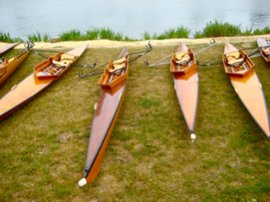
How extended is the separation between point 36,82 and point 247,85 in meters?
4.66

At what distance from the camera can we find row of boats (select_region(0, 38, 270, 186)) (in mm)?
4680

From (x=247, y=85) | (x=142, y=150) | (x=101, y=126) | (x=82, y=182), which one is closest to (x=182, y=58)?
(x=247, y=85)

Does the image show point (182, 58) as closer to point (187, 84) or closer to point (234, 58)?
point (234, 58)

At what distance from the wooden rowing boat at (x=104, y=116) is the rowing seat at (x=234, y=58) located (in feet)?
8.50

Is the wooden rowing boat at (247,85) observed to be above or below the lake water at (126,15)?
above

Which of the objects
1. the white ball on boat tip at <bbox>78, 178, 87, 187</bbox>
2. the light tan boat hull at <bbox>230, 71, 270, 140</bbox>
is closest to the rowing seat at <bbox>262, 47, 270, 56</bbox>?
the light tan boat hull at <bbox>230, 71, 270, 140</bbox>

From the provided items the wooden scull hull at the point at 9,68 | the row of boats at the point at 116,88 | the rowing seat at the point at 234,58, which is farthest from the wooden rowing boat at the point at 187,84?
the wooden scull hull at the point at 9,68

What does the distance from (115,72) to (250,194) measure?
165 inches

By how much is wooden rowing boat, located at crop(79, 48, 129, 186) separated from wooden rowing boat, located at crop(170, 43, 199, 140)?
115cm

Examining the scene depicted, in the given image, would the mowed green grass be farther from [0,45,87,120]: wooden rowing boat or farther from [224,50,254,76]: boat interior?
[224,50,254,76]: boat interior

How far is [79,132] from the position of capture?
204 inches

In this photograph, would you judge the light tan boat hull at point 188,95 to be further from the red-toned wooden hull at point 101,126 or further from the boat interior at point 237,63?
the red-toned wooden hull at point 101,126

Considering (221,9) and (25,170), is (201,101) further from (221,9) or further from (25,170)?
(221,9)

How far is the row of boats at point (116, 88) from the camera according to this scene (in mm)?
4680
